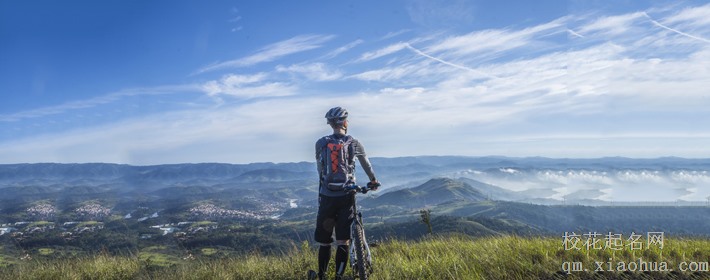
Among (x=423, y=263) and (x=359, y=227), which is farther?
(x=423, y=263)

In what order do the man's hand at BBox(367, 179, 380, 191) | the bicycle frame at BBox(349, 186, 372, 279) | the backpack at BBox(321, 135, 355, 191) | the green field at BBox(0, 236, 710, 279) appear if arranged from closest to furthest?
the green field at BBox(0, 236, 710, 279)
the bicycle frame at BBox(349, 186, 372, 279)
the backpack at BBox(321, 135, 355, 191)
the man's hand at BBox(367, 179, 380, 191)

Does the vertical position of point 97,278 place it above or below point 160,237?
→ above

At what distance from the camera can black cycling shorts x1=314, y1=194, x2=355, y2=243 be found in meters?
7.10

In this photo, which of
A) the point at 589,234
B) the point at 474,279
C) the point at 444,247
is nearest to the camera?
the point at 474,279

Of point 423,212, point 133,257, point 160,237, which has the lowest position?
point 160,237

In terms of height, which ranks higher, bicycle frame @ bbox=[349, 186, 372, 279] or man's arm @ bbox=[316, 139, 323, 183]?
man's arm @ bbox=[316, 139, 323, 183]

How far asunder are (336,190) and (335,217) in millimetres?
518

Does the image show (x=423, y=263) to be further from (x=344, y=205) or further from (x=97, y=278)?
(x=97, y=278)

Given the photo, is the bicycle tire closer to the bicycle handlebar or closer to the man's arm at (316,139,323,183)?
the bicycle handlebar

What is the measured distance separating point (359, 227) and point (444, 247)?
3351 millimetres

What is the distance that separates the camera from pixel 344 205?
23.5 ft

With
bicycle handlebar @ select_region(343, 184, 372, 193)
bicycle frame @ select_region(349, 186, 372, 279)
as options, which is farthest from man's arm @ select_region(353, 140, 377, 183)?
bicycle frame @ select_region(349, 186, 372, 279)

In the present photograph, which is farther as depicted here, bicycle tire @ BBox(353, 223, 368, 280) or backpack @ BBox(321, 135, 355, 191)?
backpack @ BBox(321, 135, 355, 191)

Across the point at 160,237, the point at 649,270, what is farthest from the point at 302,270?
the point at 160,237
